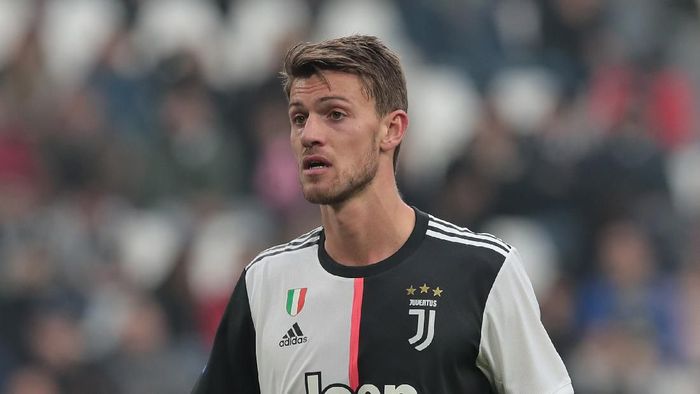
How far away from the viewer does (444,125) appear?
35.1 ft

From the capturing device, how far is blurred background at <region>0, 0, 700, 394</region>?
9.26 metres

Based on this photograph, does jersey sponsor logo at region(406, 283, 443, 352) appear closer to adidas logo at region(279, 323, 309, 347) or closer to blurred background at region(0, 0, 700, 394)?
adidas logo at region(279, 323, 309, 347)

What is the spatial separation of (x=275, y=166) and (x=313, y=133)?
19.3ft

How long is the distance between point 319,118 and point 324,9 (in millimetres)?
6830

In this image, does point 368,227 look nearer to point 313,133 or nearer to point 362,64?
point 313,133

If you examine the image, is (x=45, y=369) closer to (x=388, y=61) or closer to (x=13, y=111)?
(x=13, y=111)

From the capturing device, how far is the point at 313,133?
4.33 meters

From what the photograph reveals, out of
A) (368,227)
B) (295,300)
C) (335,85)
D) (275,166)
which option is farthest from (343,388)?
(275,166)

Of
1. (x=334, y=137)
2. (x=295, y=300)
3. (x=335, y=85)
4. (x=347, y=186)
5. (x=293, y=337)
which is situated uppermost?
(x=335, y=85)

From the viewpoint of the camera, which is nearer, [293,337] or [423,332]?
[423,332]

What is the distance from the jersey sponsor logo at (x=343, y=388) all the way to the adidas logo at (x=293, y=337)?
12 centimetres

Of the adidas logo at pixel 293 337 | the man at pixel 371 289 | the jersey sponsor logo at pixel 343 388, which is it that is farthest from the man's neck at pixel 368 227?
the jersey sponsor logo at pixel 343 388

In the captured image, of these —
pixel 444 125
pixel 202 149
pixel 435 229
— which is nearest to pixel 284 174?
pixel 202 149

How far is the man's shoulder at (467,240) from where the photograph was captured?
173 inches
